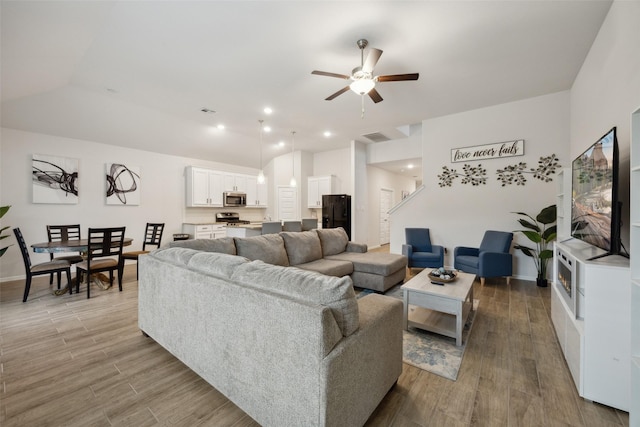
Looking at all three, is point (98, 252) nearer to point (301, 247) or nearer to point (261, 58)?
point (301, 247)

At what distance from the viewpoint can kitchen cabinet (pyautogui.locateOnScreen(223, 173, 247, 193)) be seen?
7.13 m

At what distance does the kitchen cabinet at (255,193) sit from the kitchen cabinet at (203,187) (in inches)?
36.2

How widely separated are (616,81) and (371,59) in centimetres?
224

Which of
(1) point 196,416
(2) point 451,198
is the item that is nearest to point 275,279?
(1) point 196,416

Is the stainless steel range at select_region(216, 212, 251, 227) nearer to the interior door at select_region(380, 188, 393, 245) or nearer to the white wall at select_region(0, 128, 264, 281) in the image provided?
the white wall at select_region(0, 128, 264, 281)

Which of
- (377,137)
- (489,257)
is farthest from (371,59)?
(377,137)

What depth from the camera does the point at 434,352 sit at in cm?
226

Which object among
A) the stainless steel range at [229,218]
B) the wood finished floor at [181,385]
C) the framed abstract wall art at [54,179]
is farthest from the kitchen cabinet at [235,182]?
the wood finished floor at [181,385]

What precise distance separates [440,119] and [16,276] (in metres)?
8.19

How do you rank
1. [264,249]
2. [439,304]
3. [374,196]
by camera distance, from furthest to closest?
[374,196], [264,249], [439,304]

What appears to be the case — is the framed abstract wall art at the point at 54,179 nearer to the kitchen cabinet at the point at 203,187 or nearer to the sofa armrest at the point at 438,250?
the kitchen cabinet at the point at 203,187

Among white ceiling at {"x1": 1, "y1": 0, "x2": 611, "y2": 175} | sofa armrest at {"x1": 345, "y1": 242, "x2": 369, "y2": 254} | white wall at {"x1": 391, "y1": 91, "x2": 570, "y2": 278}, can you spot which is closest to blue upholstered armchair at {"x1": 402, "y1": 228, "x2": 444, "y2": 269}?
white wall at {"x1": 391, "y1": 91, "x2": 570, "y2": 278}

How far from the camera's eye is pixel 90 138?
5047 millimetres

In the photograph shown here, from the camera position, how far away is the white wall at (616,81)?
2.07 m
